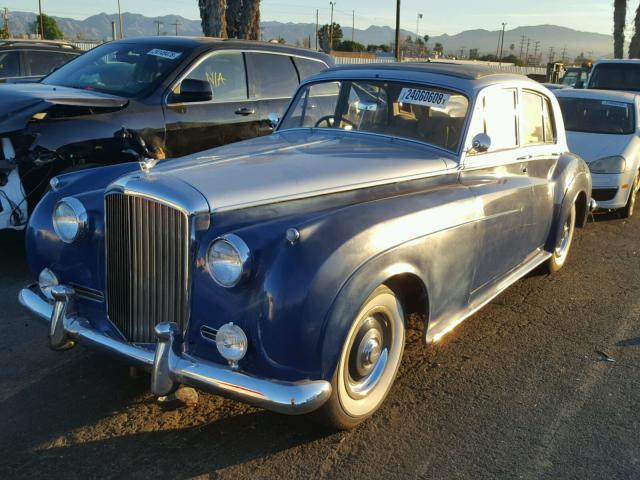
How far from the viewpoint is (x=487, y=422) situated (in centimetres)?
330

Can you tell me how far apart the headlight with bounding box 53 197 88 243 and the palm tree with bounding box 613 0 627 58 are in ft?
92.5

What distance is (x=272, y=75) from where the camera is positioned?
6.98 meters

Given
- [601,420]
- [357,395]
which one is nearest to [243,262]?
[357,395]

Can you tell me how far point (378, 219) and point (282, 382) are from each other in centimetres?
91

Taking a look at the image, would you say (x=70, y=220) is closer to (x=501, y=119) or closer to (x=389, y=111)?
(x=389, y=111)

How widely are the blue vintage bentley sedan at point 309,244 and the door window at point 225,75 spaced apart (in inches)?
84.4

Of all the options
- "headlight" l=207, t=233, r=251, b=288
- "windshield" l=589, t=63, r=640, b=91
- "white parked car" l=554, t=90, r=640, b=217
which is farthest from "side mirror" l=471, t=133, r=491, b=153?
"windshield" l=589, t=63, r=640, b=91

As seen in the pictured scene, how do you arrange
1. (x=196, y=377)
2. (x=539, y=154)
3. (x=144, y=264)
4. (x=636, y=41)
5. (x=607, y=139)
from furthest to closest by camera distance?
(x=636, y=41)
(x=607, y=139)
(x=539, y=154)
(x=144, y=264)
(x=196, y=377)

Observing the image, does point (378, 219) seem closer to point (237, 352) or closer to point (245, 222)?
point (245, 222)

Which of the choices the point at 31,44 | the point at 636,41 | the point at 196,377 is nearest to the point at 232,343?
the point at 196,377

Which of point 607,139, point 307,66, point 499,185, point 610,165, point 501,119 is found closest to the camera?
point 499,185

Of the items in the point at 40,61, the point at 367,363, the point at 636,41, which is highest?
the point at 636,41

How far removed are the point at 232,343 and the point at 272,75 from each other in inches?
192

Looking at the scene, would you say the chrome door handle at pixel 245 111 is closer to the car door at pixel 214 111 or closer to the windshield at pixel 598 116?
the car door at pixel 214 111
